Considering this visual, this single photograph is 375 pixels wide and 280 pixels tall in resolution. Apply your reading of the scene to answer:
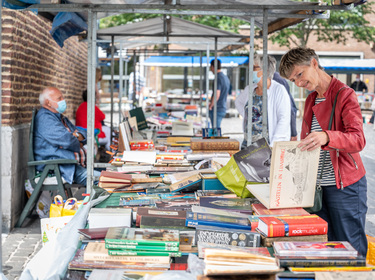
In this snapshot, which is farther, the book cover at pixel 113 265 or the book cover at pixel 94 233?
the book cover at pixel 94 233

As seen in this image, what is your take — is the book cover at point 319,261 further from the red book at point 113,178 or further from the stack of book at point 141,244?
the red book at point 113,178

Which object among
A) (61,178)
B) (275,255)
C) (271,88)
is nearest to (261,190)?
(275,255)

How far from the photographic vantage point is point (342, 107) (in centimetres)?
282

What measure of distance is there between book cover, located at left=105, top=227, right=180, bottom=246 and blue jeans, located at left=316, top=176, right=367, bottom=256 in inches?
47.3

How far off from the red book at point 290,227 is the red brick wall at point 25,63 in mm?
3946

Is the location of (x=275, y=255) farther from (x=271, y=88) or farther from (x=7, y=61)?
(x=7, y=61)

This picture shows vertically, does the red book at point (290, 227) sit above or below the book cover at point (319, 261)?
above

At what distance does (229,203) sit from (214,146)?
200cm

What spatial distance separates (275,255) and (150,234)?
1.83 feet

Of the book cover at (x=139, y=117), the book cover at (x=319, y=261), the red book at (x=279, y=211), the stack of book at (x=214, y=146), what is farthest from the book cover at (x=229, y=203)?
the book cover at (x=139, y=117)

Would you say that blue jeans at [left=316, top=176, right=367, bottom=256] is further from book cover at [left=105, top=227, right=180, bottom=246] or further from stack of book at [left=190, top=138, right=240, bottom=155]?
stack of book at [left=190, top=138, right=240, bottom=155]

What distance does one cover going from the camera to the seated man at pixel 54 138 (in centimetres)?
564

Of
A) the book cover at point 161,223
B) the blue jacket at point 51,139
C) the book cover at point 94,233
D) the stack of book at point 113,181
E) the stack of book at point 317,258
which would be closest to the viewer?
the stack of book at point 317,258

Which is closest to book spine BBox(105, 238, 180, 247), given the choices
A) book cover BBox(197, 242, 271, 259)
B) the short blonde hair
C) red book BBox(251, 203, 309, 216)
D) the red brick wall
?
book cover BBox(197, 242, 271, 259)
